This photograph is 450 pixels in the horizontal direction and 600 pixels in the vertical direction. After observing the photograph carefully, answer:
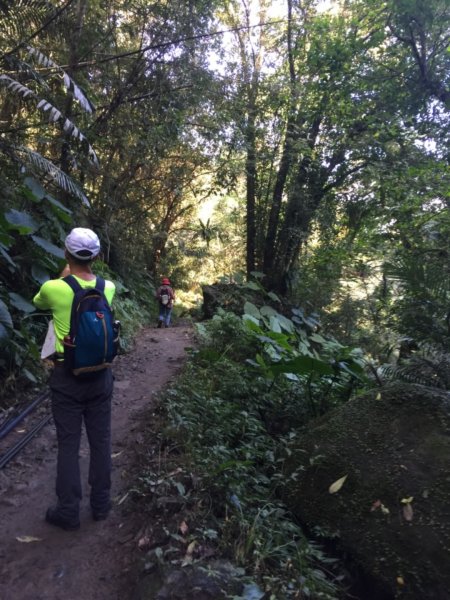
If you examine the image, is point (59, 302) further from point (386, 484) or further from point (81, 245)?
point (386, 484)

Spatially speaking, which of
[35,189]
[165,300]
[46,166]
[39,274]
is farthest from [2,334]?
[165,300]

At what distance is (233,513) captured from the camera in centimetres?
307

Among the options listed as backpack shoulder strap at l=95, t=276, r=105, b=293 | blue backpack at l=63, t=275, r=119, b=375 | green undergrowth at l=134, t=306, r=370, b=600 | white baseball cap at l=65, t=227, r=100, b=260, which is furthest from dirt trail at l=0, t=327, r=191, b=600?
white baseball cap at l=65, t=227, r=100, b=260

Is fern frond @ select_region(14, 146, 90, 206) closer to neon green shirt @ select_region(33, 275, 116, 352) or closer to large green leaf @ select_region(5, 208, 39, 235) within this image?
large green leaf @ select_region(5, 208, 39, 235)

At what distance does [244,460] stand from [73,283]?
2.19m

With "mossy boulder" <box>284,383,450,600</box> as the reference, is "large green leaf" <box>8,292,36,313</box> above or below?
above

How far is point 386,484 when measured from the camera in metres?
3.08

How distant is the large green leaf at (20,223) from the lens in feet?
18.4

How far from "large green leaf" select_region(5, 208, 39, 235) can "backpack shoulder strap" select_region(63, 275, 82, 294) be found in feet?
10.1

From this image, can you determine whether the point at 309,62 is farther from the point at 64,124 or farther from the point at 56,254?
the point at 56,254

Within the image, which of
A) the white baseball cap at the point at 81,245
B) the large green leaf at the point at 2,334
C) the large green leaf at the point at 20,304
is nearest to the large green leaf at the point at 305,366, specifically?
the white baseball cap at the point at 81,245

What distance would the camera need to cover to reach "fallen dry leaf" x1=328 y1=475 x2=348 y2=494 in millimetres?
3246

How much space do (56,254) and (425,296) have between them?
4.77m

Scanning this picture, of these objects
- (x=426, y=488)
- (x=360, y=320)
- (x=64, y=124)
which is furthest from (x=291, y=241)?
(x=426, y=488)
